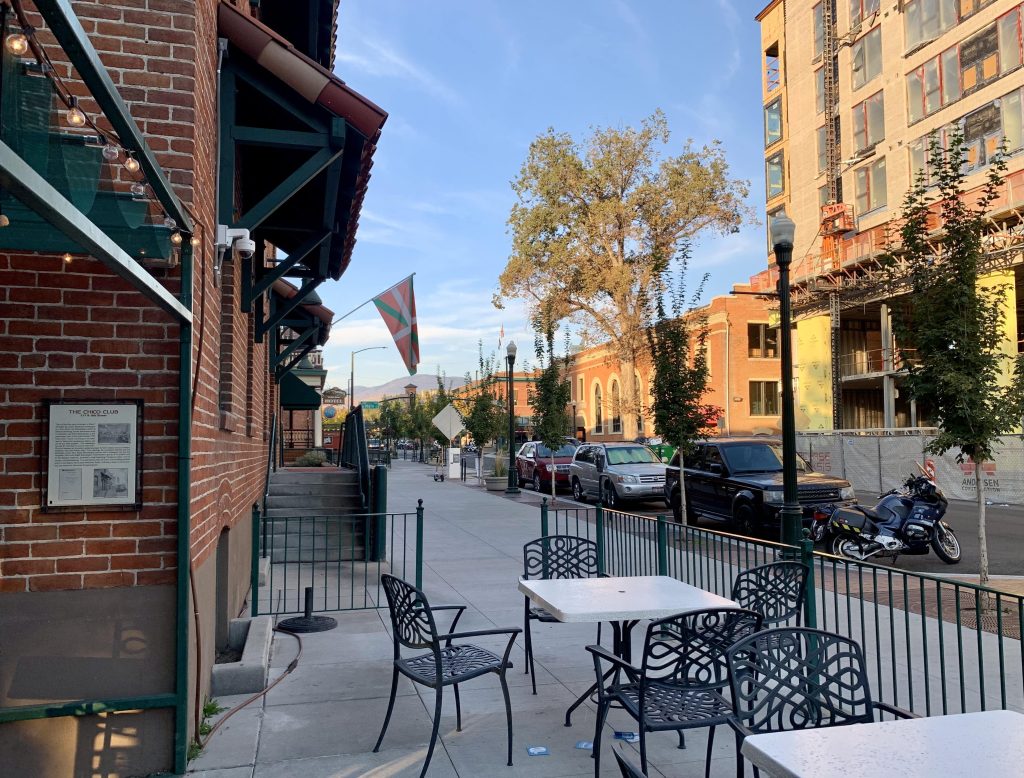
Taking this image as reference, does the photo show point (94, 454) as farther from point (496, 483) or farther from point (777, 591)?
point (496, 483)

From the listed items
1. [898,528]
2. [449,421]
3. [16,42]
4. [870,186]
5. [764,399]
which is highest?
[870,186]

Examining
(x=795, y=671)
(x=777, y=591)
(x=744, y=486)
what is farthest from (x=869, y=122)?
(x=795, y=671)

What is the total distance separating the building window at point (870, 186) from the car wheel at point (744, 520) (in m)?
25.3

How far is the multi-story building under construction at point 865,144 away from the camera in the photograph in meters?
28.7

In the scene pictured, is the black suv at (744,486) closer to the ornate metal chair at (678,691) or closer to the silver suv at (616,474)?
the silver suv at (616,474)

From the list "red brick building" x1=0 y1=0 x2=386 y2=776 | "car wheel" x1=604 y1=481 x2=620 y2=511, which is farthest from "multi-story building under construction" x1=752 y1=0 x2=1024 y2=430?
"red brick building" x1=0 y1=0 x2=386 y2=776

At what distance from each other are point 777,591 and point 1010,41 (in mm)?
30270

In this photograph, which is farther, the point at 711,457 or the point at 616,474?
the point at 616,474

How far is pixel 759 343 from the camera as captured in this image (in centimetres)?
4862

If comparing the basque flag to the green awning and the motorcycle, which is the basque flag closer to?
the motorcycle

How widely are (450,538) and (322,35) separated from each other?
9012 mm

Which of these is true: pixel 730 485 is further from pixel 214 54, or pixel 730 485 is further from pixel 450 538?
pixel 214 54

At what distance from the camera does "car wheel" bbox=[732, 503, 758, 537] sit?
47.8 feet

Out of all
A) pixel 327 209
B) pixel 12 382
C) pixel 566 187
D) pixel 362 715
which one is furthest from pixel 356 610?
pixel 566 187
